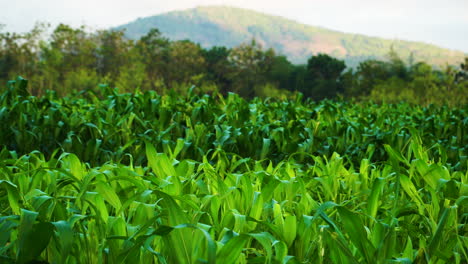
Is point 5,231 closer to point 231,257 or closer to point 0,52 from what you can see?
Result: point 231,257

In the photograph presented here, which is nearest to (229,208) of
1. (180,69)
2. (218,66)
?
(180,69)

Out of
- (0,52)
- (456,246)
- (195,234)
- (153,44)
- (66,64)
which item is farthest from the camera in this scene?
(153,44)

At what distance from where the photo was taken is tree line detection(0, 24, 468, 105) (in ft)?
136

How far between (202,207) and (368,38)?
607 ft

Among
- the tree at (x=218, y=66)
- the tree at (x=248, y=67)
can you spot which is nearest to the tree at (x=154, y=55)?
the tree at (x=218, y=66)

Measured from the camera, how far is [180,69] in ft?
169

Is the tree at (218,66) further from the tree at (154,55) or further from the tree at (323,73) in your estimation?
the tree at (323,73)

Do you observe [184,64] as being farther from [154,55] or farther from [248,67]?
[248,67]

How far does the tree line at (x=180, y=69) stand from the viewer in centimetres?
4138

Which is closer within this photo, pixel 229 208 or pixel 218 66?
pixel 229 208

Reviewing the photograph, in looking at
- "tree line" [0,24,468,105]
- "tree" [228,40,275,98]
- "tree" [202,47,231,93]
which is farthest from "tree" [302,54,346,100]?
Answer: "tree" [202,47,231,93]

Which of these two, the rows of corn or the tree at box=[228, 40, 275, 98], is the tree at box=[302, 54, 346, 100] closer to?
the tree at box=[228, 40, 275, 98]

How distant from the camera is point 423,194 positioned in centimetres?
240

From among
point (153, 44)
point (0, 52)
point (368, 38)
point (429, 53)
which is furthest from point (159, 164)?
point (368, 38)
